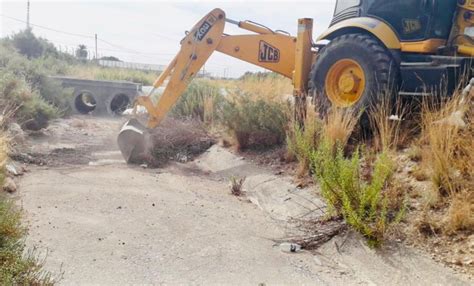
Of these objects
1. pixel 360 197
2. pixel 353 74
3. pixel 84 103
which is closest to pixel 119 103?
pixel 84 103

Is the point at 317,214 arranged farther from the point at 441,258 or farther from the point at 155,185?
the point at 155,185

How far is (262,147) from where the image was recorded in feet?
25.2

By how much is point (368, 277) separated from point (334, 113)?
2.74m

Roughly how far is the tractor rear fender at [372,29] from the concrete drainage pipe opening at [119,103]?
10.6 m

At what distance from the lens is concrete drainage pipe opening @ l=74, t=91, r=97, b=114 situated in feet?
50.4

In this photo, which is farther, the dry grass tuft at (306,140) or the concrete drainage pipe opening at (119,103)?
the concrete drainage pipe opening at (119,103)

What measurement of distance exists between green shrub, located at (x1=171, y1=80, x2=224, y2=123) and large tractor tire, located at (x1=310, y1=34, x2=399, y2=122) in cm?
361

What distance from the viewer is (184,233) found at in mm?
4328

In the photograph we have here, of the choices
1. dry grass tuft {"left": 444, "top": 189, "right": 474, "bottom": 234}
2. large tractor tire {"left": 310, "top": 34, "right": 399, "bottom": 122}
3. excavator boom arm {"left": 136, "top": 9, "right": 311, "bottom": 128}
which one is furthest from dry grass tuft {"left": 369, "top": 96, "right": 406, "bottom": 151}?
excavator boom arm {"left": 136, "top": 9, "right": 311, "bottom": 128}

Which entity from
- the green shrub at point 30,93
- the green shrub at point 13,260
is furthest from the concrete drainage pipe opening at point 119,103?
the green shrub at point 13,260

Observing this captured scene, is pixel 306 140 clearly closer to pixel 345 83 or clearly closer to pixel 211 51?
pixel 345 83

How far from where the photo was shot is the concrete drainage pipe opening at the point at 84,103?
15.4 metres

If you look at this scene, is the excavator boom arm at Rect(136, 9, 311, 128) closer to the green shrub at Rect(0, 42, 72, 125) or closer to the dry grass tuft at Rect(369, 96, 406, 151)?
the dry grass tuft at Rect(369, 96, 406, 151)

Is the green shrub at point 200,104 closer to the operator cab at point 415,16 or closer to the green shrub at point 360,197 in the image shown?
the operator cab at point 415,16
